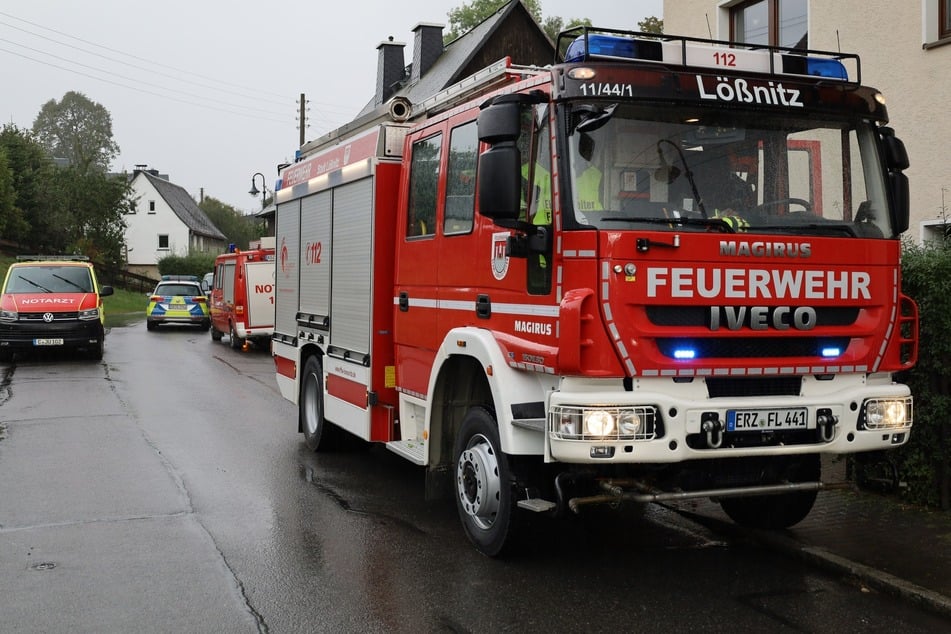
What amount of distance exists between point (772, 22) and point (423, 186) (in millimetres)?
7744

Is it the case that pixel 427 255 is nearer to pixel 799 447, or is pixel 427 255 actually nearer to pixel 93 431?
pixel 799 447

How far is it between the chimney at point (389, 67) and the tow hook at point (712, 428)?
3649 centimetres

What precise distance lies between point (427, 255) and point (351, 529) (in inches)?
77.3

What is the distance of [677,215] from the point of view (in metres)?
5.28

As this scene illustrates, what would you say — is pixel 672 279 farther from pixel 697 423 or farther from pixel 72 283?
pixel 72 283

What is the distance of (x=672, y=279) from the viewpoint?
16.9 feet

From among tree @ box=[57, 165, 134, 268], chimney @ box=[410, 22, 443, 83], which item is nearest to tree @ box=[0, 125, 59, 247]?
tree @ box=[57, 165, 134, 268]

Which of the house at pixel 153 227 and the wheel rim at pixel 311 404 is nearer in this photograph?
the wheel rim at pixel 311 404

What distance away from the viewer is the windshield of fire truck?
526 centimetres

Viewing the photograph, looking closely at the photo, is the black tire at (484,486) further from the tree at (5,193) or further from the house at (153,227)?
the house at (153,227)

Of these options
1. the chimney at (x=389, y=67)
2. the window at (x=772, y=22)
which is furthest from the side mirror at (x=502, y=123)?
the chimney at (x=389, y=67)

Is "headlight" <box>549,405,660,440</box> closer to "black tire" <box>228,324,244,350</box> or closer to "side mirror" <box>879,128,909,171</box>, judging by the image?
"side mirror" <box>879,128,909,171</box>

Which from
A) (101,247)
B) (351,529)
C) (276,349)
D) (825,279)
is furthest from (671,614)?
(101,247)

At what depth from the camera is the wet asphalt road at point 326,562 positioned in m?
5.02
